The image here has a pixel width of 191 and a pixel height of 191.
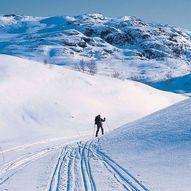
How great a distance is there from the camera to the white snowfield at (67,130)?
14.1 m

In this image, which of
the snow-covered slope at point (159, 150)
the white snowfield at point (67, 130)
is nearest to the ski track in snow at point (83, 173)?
the white snowfield at point (67, 130)

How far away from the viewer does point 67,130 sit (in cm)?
4059

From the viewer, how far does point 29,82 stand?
4934cm

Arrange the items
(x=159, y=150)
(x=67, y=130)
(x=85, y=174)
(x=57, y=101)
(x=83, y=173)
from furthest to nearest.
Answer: (x=57, y=101)
(x=67, y=130)
(x=159, y=150)
(x=83, y=173)
(x=85, y=174)

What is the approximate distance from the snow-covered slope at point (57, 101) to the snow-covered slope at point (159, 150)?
10556mm

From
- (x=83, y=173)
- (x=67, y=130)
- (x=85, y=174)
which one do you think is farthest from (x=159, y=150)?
(x=67, y=130)

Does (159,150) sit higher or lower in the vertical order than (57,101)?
lower

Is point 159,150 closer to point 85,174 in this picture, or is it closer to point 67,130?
point 85,174

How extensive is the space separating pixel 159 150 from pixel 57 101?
30042mm

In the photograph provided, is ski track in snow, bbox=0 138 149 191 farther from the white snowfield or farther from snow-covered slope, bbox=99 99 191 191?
snow-covered slope, bbox=99 99 191 191

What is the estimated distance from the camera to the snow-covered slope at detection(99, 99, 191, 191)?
44.1 feet

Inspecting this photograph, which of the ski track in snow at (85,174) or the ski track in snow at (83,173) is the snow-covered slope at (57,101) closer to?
the ski track in snow at (83,173)

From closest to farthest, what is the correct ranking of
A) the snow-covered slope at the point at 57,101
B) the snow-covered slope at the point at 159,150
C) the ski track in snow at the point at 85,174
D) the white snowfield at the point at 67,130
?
the ski track in snow at the point at 85,174 < the snow-covered slope at the point at 159,150 < the white snowfield at the point at 67,130 < the snow-covered slope at the point at 57,101

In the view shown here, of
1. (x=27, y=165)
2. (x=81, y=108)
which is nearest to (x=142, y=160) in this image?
(x=27, y=165)
